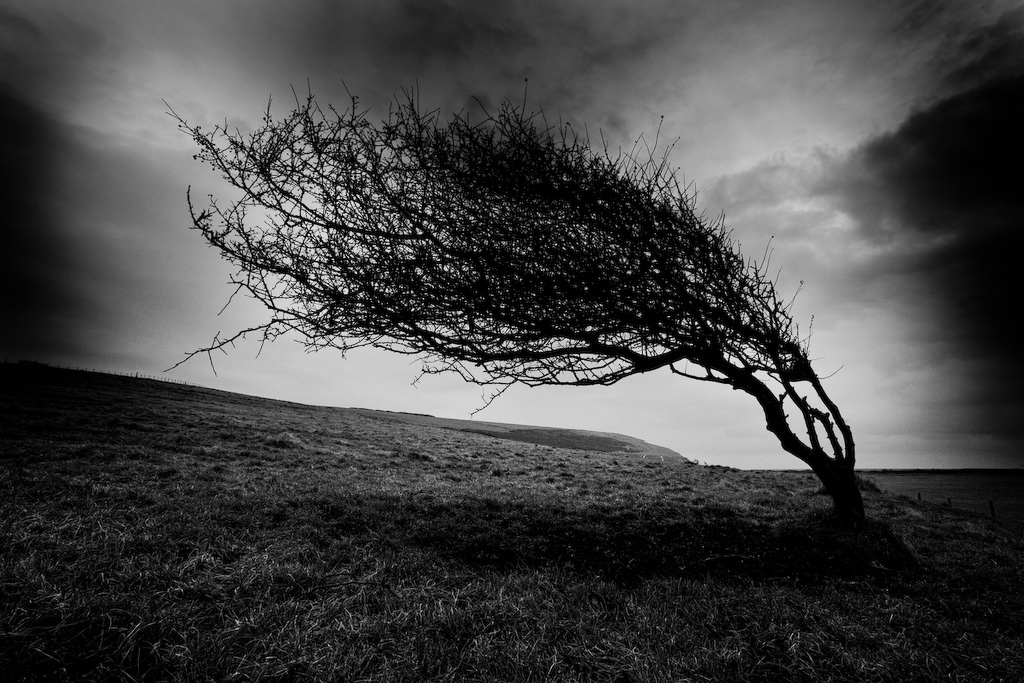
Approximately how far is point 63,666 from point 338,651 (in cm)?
180

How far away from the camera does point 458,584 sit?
526cm

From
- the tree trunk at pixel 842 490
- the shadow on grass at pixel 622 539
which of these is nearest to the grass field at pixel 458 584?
the shadow on grass at pixel 622 539

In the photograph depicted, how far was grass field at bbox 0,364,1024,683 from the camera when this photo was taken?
357 cm

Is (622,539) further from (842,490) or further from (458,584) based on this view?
(842,490)

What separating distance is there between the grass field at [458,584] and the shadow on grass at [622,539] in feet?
0.17

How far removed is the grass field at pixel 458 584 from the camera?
3566 mm

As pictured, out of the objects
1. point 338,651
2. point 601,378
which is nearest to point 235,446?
point 601,378

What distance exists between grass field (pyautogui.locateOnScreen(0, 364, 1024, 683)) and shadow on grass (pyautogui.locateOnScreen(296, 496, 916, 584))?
0.05 meters

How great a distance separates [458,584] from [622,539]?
3.55 metres

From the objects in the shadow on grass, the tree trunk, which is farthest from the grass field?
the tree trunk

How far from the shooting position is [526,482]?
14.4m

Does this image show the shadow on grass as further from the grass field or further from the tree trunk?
the tree trunk

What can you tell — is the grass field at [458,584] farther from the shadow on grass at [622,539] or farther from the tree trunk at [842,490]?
the tree trunk at [842,490]

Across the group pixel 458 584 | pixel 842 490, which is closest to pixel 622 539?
pixel 458 584
